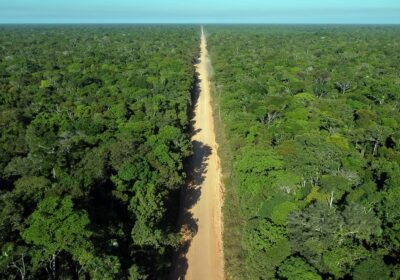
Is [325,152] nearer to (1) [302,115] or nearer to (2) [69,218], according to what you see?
(1) [302,115]

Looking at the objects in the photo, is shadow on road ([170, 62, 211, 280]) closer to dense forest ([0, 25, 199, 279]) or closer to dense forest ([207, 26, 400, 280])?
dense forest ([0, 25, 199, 279])

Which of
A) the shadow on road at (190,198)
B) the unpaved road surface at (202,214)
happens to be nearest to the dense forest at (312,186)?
the unpaved road surface at (202,214)

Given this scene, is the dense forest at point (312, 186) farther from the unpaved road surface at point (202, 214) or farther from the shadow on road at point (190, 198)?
the shadow on road at point (190, 198)

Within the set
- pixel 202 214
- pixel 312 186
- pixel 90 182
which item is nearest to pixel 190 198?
pixel 202 214

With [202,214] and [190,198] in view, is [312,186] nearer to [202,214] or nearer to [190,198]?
[202,214]

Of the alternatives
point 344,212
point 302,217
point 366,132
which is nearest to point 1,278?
point 302,217

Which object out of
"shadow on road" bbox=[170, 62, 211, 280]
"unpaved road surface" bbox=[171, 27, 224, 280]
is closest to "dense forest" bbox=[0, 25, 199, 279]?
"shadow on road" bbox=[170, 62, 211, 280]
